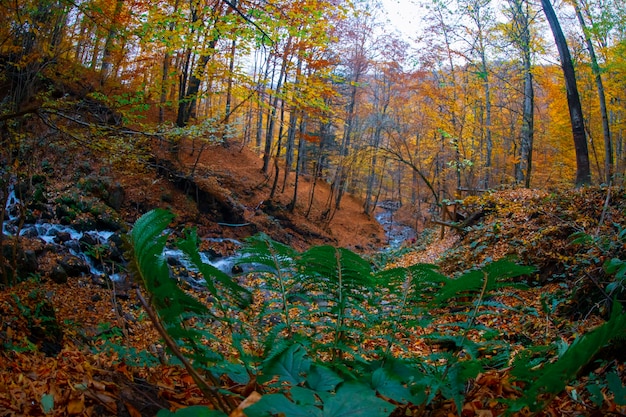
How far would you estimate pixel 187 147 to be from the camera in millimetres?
16859

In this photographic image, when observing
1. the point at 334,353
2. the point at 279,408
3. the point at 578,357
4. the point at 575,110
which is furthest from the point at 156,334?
the point at 575,110

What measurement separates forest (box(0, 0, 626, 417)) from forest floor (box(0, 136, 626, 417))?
2 cm

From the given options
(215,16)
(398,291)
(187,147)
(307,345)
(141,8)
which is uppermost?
(141,8)

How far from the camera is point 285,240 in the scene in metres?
15.7

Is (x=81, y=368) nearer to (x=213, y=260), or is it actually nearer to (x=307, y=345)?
(x=307, y=345)

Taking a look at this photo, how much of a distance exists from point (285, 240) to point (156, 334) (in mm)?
10347

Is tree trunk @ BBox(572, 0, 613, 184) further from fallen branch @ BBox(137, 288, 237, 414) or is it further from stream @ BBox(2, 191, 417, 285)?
fallen branch @ BBox(137, 288, 237, 414)

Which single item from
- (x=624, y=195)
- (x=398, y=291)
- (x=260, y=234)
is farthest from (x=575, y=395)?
(x=624, y=195)

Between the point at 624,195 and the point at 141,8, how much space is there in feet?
38.8

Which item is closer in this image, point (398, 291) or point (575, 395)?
point (575, 395)

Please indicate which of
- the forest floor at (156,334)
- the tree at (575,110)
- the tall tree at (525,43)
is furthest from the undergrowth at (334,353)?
the tall tree at (525,43)

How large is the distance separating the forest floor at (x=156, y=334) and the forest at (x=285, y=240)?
2cm

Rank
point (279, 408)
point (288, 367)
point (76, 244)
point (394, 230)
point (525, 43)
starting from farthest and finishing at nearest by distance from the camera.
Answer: point (394, 230), point (525, 43), point (76, 244), point (288, 367), point (279, 408)

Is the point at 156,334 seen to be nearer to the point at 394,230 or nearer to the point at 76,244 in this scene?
the point at 76,244
